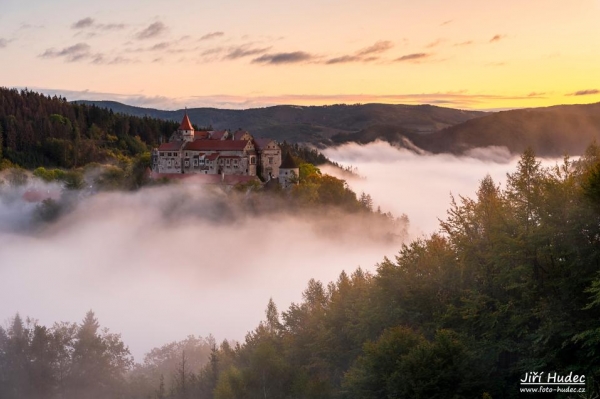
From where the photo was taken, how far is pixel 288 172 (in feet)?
365

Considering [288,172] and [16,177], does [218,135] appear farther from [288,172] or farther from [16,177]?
[16,177]

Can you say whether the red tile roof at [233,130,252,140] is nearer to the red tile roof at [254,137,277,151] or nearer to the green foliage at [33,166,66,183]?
the red tile roof at [254,137,277,151]

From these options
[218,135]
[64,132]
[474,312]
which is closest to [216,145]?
[218,135]

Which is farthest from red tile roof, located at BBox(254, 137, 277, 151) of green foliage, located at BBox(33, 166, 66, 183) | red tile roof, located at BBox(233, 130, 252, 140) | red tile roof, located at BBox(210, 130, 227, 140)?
green foliage, located at BBox(33, 166, 66, 183)

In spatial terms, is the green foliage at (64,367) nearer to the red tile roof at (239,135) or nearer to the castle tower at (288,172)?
the castle tower at (288,172)

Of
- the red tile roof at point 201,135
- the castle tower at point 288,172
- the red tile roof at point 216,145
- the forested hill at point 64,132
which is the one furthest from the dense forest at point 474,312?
the forested hill at point 64,132

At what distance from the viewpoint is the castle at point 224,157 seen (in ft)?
373

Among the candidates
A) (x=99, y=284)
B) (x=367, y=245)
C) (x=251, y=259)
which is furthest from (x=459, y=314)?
(x=99, y=284)

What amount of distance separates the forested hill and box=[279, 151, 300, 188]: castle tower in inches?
2576

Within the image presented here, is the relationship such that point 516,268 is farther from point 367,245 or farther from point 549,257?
point 367,245

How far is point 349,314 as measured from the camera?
1598 inches

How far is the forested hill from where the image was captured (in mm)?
168000

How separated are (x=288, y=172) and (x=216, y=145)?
1569 centimetres

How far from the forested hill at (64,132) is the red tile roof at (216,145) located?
160ft
